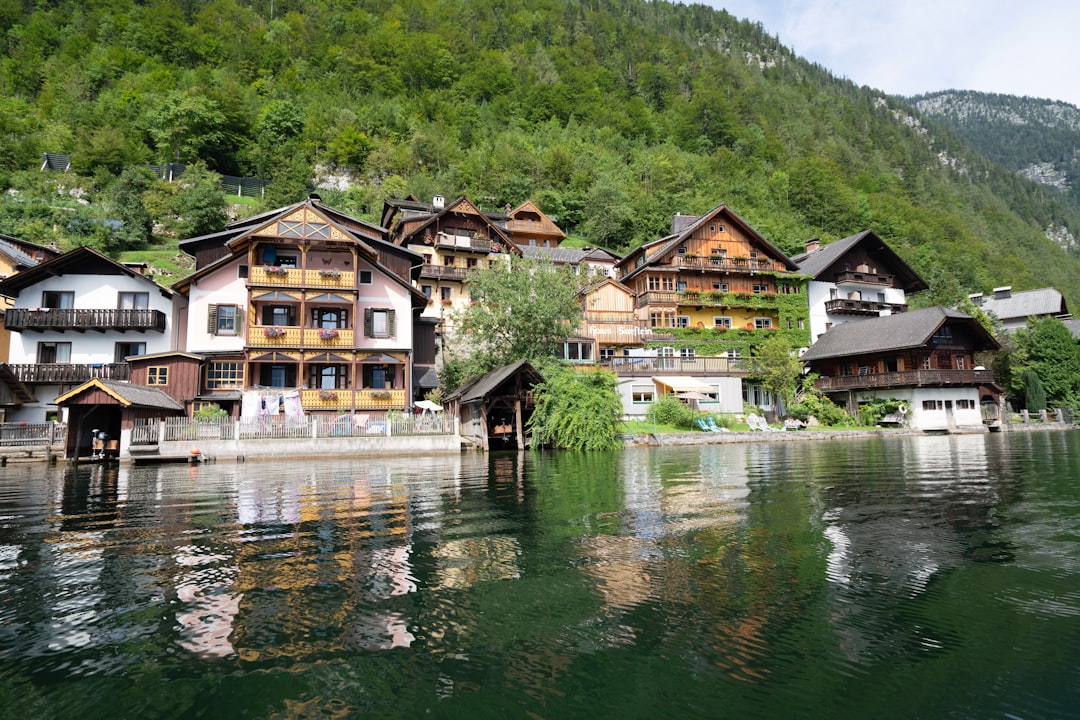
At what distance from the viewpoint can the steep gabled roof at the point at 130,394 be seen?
28.0m

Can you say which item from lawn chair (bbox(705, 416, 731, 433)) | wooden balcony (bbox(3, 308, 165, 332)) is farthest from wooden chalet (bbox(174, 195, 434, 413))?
lawn chair (bbox(705, 416, 731, 433))

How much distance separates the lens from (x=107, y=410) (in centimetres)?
3391

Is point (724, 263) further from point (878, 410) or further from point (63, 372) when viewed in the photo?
point (63, 372)

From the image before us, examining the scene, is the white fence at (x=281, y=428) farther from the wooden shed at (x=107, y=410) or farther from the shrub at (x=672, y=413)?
the shrub at (x=672, y=413)

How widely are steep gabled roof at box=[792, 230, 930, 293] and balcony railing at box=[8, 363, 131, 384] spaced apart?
57.3 m

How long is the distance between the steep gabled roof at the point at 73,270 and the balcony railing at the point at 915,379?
5233 centimetres

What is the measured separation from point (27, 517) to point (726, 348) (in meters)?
49.1

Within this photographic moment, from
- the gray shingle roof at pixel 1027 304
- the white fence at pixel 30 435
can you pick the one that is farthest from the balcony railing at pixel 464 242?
the gray shingle roof at pixel 1027 304

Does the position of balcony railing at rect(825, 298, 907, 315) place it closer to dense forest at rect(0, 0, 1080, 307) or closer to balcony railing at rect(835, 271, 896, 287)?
balcony railing at rect(835, 271, 896, 287)

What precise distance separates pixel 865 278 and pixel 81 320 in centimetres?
6505

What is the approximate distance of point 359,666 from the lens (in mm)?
4680

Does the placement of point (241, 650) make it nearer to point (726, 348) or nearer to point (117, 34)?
point (726, 348)

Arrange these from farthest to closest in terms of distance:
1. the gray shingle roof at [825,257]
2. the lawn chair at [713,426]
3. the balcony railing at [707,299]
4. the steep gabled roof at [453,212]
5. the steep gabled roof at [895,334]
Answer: the gray shingle roof at [825,257] < the steep gabled roof at [453,212] < the balcony railing at [707,299] < the steep gabled roof at [895,334] < the lawn chair at [713,426]

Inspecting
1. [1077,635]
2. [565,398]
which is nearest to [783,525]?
[1077,635]
